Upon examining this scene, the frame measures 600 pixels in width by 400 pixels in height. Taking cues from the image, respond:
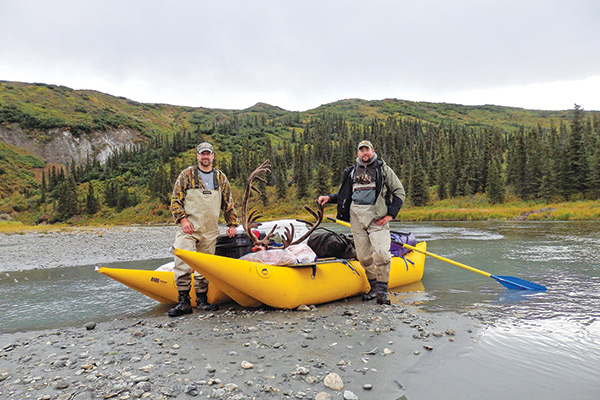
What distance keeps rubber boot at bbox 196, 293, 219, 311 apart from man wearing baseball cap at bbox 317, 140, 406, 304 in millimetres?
2924

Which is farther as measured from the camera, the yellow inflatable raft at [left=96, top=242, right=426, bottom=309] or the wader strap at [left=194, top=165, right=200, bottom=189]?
the wader strap at [left=194, top=165, right=200, bottom=189]

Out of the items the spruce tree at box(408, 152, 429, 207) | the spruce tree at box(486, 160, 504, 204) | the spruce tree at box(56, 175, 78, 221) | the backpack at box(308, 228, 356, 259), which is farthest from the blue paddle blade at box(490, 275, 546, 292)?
the spruce tree at box(56, 175, 78, 221)

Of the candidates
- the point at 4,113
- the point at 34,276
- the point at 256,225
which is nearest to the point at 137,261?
the point at 34,276

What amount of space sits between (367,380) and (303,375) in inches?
25.2

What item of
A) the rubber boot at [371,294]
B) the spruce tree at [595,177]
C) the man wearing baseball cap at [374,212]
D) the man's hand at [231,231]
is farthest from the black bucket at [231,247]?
the spruce tree at [595,177]

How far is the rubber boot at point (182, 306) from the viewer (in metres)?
5.90

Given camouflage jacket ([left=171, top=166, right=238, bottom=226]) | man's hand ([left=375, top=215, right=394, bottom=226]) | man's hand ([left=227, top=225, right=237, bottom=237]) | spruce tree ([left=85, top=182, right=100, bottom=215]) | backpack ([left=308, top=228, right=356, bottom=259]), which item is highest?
camouflage jacket ([left=171, top=166, right=238, bottom=226])

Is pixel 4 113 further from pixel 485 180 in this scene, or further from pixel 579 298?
pixel 579 298

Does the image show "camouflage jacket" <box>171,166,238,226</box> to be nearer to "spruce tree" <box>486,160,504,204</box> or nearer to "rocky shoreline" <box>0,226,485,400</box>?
"rocky shoreline" <box>0,226,485,400</box>

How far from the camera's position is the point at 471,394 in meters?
3.23

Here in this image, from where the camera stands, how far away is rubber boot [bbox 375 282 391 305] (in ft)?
21.3

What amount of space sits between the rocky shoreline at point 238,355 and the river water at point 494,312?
0.35m

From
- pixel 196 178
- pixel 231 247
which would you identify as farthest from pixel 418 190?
pixel 196 178

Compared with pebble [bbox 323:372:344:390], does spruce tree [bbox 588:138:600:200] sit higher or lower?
higher
